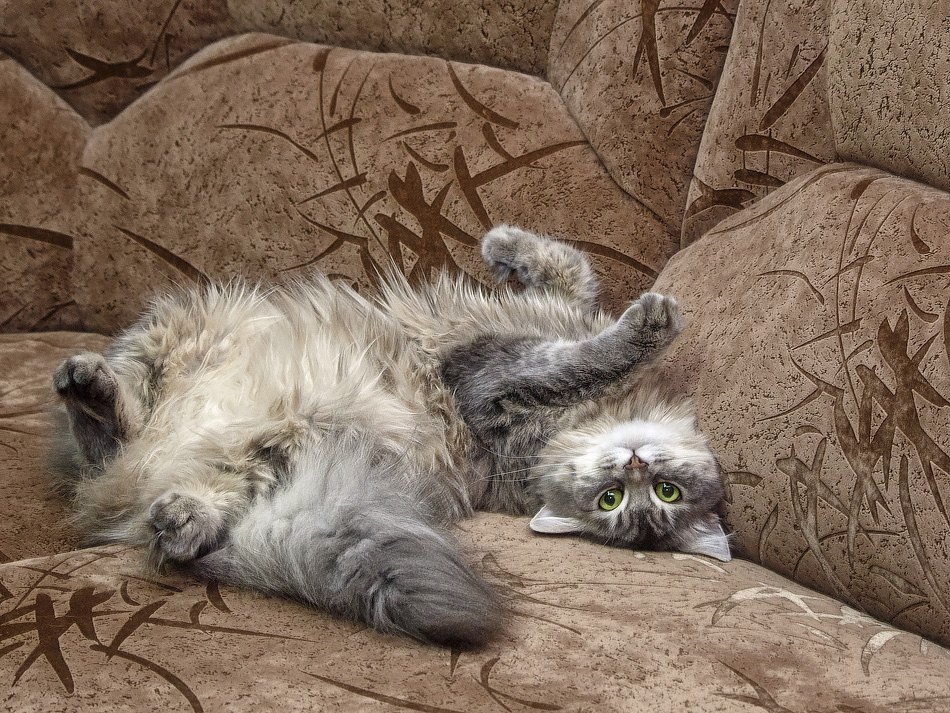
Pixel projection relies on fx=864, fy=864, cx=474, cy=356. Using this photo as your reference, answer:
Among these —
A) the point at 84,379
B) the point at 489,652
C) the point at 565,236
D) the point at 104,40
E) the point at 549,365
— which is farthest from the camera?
the point at 104,40

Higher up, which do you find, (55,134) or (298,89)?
(298,89)

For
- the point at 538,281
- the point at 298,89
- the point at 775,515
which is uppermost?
the point at 298,89

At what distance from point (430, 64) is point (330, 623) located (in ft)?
4.05

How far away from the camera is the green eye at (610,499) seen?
5.17ft

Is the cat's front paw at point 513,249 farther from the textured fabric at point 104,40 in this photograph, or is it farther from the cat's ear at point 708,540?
the textured fabric at point 104,40

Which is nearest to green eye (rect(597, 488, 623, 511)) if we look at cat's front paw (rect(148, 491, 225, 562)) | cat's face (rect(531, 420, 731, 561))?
cat's face (rect(531, 420, 731, 561))

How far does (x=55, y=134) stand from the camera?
1.97 meters

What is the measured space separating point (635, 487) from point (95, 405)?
0.96 meters

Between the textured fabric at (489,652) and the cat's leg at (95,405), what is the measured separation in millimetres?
282

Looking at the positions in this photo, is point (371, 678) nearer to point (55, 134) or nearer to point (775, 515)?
point (775, 515)

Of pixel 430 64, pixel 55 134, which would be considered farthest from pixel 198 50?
pixel 430 64

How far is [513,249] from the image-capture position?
1.82 meters

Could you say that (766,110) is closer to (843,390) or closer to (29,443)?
(843,390)

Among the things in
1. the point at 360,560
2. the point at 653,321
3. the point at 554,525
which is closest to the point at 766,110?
the point at 653,321
